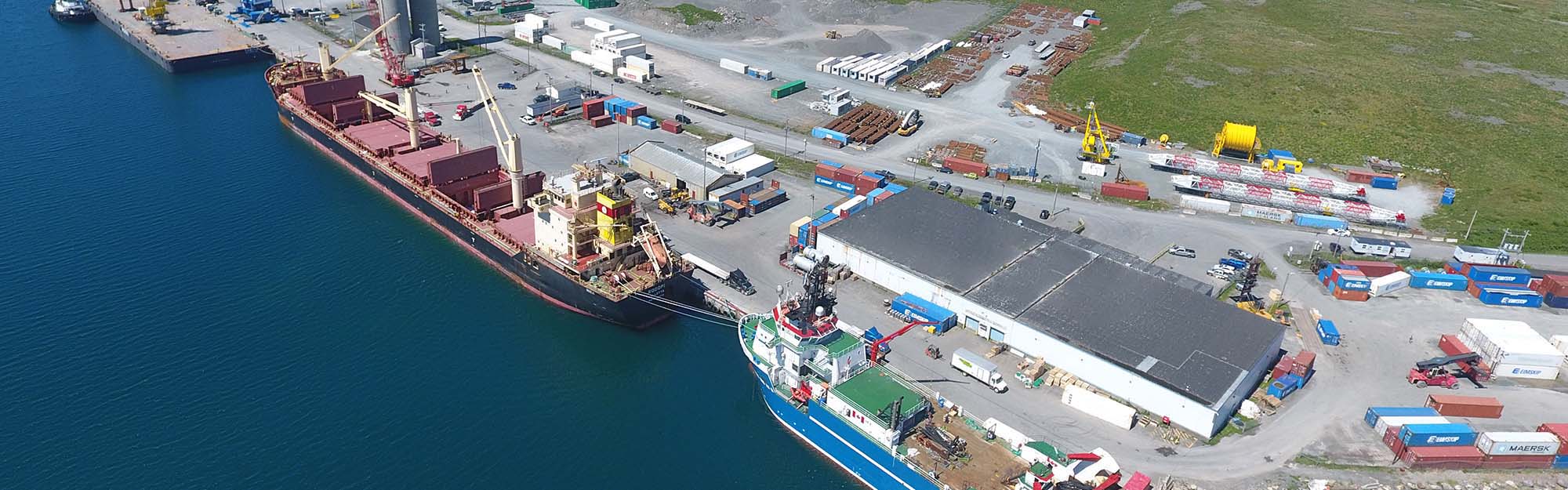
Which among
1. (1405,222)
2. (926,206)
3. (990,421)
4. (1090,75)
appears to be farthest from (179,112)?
(1405,222)

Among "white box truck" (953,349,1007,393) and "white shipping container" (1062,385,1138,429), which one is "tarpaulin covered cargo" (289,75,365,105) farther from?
"white shipping container" (1062,385,1138,429)

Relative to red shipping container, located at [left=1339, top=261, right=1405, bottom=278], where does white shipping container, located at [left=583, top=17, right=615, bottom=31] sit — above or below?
above

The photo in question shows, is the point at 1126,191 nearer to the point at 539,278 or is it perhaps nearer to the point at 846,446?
the point at 846,446

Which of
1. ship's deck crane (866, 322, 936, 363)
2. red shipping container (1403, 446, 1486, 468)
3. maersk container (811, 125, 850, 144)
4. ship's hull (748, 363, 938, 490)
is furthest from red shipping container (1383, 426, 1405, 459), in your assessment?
maersk container (811, 125, 850, 144)

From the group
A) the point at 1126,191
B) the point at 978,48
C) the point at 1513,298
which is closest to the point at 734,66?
the point at 978,48

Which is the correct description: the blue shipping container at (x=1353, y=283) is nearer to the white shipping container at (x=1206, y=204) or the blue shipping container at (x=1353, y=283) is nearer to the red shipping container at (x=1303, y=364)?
the red shipping container at (x=1303, y=364)

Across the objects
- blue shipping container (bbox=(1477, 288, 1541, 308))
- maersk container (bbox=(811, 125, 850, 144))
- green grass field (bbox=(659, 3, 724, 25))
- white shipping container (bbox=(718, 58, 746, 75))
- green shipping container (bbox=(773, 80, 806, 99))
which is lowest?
blue shipping container (bbox=(1477, 288, 1541, 308))

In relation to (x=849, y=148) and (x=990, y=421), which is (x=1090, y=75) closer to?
(x=849, y=148)
